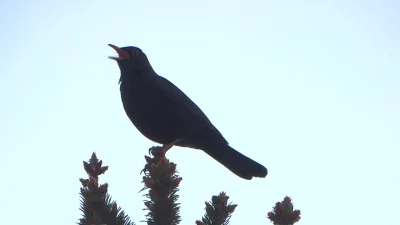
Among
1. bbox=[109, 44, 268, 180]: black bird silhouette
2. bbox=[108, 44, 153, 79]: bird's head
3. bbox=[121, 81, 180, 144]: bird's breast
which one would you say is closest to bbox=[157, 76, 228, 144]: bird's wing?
bbox=[109, 44, 268, 180]: black bird silhouette

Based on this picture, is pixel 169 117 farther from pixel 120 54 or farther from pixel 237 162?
pixel 120 54

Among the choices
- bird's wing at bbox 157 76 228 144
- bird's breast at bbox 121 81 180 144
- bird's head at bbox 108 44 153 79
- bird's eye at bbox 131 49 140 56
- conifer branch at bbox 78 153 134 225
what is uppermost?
bird's eye at bbox 131 49 140 56

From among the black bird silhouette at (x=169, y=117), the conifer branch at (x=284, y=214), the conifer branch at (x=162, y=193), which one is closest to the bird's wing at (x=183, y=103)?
the black bird silhouette at (x=169, y=117)

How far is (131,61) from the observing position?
19.8ft

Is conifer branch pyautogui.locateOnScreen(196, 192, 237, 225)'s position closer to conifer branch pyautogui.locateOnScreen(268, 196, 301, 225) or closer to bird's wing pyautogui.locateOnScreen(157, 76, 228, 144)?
conifer branch pyautogui.locateOnScreen(268, 196, 301, 225)

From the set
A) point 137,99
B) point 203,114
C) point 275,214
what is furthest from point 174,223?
point 203,114

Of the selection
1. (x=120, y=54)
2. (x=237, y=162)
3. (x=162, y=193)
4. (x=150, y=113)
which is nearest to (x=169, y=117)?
(x=150, y=113)

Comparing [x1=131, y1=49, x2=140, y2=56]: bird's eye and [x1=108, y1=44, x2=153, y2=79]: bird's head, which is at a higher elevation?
[x1=131, y1=49, x2=140, y2=56]: bird's eye

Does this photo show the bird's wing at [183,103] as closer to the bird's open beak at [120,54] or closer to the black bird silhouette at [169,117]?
the black bird silhouette at [169,117]

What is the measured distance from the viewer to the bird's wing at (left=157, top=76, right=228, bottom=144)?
18.2 ft

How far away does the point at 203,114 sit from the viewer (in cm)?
580

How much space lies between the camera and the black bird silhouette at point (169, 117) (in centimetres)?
531

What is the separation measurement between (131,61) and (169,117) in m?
1.03

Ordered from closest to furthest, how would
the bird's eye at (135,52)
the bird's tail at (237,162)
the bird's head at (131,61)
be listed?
the bird's tail at (237,162)
the bird's head at (131,61)
the bird's eye at (135,52)
